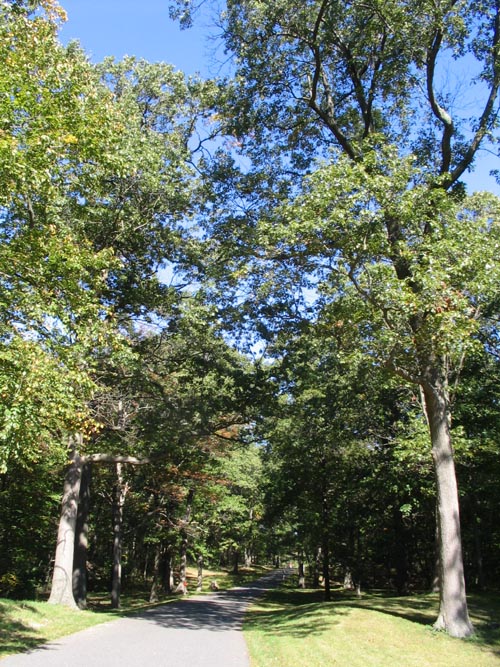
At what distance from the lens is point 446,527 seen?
11297mm

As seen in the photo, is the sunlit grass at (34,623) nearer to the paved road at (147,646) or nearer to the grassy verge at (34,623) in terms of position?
the grassy verge at (34,623)

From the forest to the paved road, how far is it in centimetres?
317

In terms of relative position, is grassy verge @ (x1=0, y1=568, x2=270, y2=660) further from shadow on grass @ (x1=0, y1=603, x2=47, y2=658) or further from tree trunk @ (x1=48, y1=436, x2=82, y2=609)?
tree trunk @ (x1=48, y1=436, x2=82, y2=609)

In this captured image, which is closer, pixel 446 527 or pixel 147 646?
pixel 147 646

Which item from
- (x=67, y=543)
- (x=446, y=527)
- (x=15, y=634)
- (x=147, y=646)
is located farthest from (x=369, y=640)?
(x=67, y=543)

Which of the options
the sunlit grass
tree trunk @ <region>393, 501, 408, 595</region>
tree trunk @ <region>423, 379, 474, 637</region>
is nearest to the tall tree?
tree trunk @ <region>423, 379, 474, 637</region>

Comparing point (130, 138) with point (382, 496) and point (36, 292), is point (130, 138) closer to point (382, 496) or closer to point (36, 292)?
point (36, 292)

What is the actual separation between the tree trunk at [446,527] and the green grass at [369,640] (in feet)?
1.34

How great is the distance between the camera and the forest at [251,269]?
8258mm

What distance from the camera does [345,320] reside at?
40.4 ft

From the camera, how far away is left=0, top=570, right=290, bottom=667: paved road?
7805mm

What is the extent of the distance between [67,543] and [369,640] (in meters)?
9.39

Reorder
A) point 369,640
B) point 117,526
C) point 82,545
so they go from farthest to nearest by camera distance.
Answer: point 117,526, point 82,545, point 369,640

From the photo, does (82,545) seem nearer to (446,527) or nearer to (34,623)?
(34,623)
